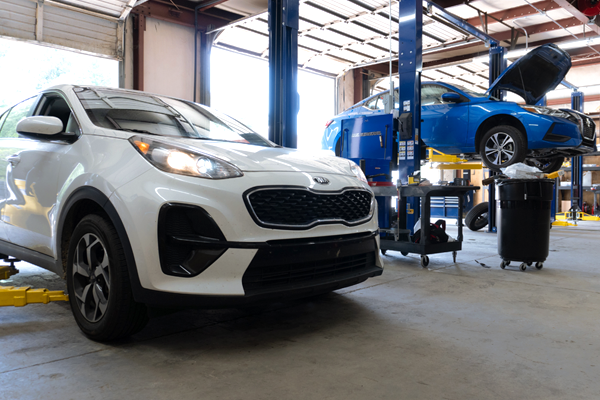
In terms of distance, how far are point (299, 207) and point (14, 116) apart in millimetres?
2475

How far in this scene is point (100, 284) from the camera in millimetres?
2191

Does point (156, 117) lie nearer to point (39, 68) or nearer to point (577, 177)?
point (39, 68)

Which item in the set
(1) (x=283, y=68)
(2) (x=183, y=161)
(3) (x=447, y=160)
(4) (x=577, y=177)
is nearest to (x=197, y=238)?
(2) (x=183, y=161)

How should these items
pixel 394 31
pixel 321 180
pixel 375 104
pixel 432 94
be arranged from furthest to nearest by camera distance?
pixel 394 31
pixel 375 104
pixel 432 94
pixel 321 180

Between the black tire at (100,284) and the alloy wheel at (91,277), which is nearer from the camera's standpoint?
the black tire at (100,284)

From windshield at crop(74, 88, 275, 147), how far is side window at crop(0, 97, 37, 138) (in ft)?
2.18

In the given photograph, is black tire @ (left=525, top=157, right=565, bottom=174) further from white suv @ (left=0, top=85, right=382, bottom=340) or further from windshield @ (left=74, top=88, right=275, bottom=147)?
white suv @ (left=0, top=85, right=382, bottom=340)

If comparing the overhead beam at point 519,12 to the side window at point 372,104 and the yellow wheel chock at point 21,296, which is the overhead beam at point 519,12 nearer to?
the side window at point 372,104

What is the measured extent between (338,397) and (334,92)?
568 inches

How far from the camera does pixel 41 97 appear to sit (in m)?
3.06

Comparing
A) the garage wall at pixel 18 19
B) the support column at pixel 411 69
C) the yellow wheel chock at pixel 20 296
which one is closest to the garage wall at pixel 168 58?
the garage wall at pixel 18 19

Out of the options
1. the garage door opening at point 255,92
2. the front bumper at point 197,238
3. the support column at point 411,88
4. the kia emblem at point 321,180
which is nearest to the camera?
the front bumper at point 197,238

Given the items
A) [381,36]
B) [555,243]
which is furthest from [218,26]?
[555,243]

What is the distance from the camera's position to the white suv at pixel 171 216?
1953mm
